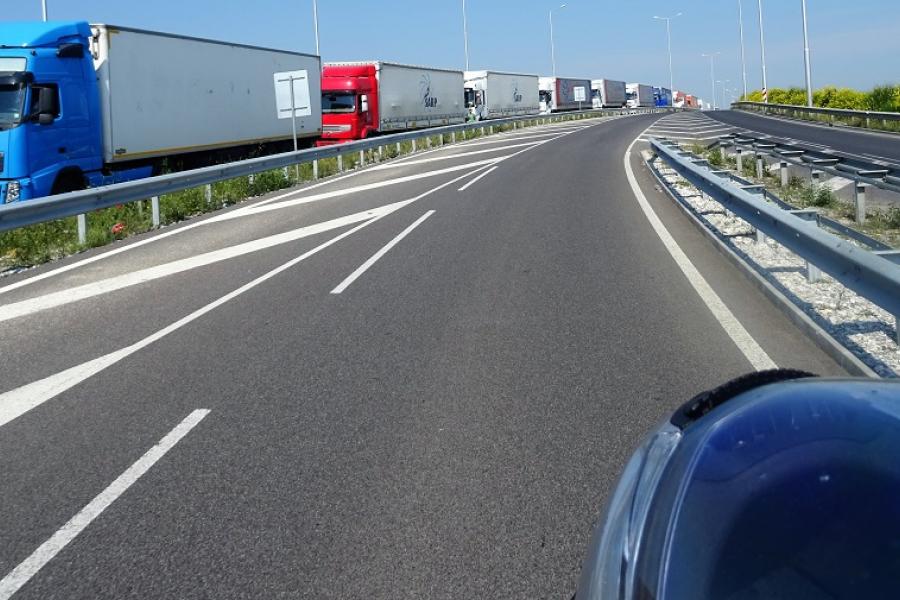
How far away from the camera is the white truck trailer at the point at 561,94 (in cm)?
7581

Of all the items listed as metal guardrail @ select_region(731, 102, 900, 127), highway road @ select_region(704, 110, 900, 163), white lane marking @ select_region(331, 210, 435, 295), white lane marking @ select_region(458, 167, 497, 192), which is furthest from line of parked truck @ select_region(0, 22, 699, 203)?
metal guardrail @ select_region(731, 102, 900, 127)

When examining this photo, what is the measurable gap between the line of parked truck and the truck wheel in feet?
0.08

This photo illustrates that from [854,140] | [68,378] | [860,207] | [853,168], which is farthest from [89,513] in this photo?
[854,140]

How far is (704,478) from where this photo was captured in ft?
7.48

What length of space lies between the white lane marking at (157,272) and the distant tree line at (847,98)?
4425 cm

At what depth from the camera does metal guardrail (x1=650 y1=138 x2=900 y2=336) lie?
5886mm

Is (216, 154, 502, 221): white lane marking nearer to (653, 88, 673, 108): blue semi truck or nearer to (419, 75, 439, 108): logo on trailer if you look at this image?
(419, 75, 439, 108): logo on trailer

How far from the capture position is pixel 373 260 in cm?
1181

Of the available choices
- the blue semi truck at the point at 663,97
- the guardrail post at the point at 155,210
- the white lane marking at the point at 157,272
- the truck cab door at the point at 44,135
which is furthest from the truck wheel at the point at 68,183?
the blue semi truck at the point at 663,97

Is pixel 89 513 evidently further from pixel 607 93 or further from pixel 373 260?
pixel 607 93

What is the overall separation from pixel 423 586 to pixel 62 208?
11.3 m

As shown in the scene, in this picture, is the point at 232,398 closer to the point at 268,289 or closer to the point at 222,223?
the point at 268,289

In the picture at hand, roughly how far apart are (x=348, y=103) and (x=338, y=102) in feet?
1.45

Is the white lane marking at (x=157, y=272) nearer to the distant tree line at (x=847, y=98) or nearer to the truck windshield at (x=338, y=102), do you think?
the truck windshield at (x=338, y=102)
